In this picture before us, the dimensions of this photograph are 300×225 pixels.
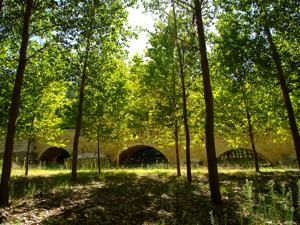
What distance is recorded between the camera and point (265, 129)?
19609 millimetres

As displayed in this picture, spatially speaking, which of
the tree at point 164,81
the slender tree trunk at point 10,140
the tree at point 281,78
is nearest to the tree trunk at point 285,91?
the tree at point 281,78

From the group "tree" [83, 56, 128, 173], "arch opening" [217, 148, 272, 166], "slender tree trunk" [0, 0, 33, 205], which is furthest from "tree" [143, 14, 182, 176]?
"arch opening" [217, 148, 272, 166]

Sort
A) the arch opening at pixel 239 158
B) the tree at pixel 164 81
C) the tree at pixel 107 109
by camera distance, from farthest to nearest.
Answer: the arch opening at pixel 239 158 < the tree at pixel 107 109 < the tree at pixel 164 81

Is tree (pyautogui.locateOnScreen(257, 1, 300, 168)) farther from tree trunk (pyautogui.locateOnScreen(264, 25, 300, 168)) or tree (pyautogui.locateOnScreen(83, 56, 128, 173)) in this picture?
tree (pyautogui.locateOnScreen(83, 56, 128, 173))

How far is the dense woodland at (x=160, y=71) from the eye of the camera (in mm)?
9750

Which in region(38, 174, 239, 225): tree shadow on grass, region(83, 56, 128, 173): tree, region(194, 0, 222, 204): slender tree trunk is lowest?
region(38, 174, 239, 225): tree shadow on grass

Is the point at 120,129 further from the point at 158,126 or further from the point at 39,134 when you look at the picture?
the point at 39,134

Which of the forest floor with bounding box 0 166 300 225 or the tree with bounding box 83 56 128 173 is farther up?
the tree with bounding box 83 56 128 173

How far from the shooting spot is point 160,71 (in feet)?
54.7

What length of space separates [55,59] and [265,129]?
1399 centimetres

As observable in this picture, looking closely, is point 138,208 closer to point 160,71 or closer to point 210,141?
point 210,141

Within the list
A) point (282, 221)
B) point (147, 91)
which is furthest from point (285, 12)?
point (147, 91)

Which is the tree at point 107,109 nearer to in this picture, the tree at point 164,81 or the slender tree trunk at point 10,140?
the tree at point 164,81

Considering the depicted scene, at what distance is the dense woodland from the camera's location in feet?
32.0
